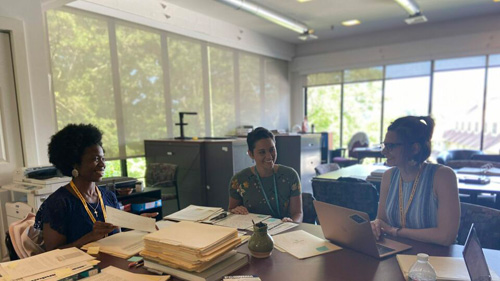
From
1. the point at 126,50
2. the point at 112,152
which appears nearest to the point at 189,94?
the point at 126,50

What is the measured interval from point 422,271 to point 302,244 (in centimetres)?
50

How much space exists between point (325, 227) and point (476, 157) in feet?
12.6

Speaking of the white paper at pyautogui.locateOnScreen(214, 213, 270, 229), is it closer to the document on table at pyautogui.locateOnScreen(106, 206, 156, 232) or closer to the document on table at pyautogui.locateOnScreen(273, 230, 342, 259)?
the document on table at pyautogui.locateOnScreen(273, 230, 342, 259)

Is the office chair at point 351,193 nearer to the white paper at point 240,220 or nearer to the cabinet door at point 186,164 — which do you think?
the white paper at point 240,220

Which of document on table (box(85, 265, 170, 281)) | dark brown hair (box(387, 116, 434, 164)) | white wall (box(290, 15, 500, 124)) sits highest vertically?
white wall (box(290, 15, 500, 124))

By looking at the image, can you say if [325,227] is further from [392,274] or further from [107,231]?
[107,231]

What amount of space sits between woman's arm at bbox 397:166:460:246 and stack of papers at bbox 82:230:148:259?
1253 millimetres

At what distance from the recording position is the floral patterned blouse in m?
1.95

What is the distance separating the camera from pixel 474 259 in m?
0.92

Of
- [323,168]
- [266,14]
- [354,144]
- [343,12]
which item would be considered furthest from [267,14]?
[354,144]

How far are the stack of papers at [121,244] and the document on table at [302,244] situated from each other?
0.65 m

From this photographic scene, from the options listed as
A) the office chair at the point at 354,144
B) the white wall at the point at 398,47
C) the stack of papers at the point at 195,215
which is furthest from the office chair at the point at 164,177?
the white wall at the point at 398,47

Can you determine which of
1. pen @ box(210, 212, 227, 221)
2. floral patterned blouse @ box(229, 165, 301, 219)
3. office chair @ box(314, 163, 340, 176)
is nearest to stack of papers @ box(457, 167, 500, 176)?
office chair @ box(314, 163, 340, 176)

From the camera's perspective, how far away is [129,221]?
1394 mm
